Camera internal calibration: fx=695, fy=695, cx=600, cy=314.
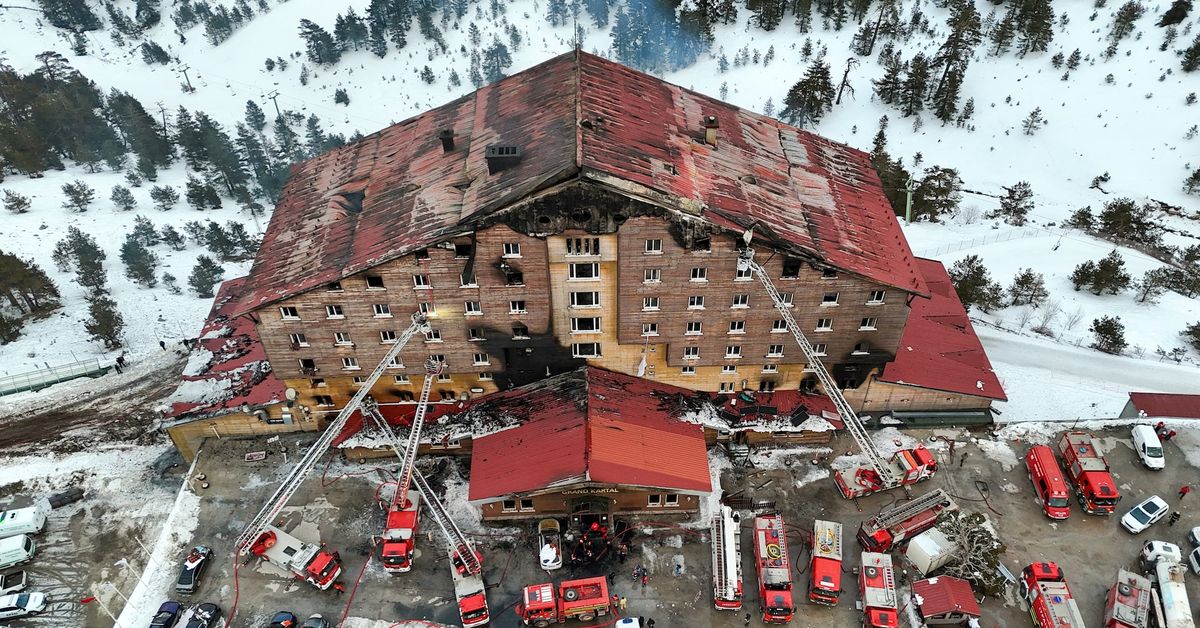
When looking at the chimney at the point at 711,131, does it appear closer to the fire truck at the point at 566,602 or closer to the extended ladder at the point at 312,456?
the extended ladder at the point at 312,456

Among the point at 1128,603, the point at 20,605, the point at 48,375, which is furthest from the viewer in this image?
the point at 48,375

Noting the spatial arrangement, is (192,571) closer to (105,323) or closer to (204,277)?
(105,323)

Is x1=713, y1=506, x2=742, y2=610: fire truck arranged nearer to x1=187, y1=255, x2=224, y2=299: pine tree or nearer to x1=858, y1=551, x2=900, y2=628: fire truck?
x1=858, y1=551, x2=900, y2=628: fire truck

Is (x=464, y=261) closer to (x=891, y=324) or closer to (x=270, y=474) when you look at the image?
(x=270, y=474)

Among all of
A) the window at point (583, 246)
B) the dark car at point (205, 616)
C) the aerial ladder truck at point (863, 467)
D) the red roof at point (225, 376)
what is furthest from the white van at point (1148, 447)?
the red roof at point (225, 376)

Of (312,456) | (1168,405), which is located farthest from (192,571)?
(1168,405)
